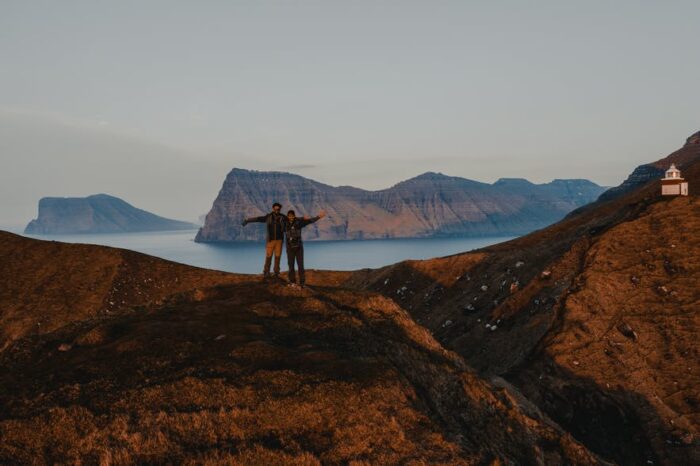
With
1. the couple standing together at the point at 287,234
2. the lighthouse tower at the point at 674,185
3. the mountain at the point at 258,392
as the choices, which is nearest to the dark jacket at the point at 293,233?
the couple standing together at the point at 287,234

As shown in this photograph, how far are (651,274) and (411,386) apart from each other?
2673 centimetres

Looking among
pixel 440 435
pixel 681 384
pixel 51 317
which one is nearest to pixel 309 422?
pixel 440 435

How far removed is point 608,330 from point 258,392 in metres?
25.7

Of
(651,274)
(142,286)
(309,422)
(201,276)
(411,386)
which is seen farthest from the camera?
(201,276)

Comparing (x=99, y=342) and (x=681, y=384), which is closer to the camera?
(x=99, y=342)

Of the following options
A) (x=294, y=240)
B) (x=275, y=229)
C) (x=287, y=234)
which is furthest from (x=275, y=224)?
(x=294, y=240)

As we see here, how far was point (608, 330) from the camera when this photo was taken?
3200cm

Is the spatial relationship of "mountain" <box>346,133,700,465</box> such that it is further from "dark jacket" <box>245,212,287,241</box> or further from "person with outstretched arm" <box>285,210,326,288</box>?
"dark jacket" <box>245,212,287,241</box>

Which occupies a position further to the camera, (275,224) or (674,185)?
(674,185)

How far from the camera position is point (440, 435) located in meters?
13.3

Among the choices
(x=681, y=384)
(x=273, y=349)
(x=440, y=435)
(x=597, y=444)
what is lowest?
(x=597, y=444)

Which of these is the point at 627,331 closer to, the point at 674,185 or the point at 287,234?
the point at 674,185

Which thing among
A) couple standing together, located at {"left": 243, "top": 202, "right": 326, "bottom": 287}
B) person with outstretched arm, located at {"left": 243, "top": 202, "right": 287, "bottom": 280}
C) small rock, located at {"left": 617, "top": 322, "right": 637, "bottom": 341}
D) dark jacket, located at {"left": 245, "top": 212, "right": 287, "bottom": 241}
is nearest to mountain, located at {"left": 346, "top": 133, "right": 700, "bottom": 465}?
small rock, located at {"left": 617, "top": 322, "right": 637, "bottom": 341}

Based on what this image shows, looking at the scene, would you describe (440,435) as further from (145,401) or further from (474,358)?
(474,358)
